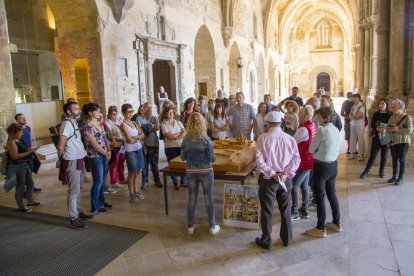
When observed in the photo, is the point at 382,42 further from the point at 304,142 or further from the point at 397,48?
the point at 304,142

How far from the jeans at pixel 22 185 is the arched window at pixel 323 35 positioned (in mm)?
37445

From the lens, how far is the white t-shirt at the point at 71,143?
4188mm

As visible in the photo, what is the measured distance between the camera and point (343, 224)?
4180 mm

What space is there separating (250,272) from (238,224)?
39.5 inches

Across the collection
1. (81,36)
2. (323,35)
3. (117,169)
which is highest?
(323,35)

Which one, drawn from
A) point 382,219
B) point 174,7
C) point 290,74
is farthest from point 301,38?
point 382,219

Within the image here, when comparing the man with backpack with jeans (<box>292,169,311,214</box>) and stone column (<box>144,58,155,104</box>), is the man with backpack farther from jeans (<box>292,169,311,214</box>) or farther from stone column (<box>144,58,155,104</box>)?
stone column (<box>144,58,155,104</box>)

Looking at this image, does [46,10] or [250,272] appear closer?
[250,272]

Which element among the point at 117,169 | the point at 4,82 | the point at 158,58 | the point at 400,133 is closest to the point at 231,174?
the point at 117,169

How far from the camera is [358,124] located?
7473 mm

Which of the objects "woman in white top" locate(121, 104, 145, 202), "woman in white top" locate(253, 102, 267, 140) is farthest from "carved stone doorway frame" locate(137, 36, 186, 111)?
"woman in white top" locate(121, 104, 145, 202)

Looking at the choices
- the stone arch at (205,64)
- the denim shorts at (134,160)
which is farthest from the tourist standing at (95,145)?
the stone arch at (205,64)

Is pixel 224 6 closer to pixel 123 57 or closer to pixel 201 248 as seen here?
pixel 123 57

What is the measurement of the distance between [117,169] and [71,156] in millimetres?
2014
